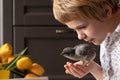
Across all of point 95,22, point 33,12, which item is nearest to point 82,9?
point 95,22

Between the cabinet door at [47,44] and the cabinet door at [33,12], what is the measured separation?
35 millimetres

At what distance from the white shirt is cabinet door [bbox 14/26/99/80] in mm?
670

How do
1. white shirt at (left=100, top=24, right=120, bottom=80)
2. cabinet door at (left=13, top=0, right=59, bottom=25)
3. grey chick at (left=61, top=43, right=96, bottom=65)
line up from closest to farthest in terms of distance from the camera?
grey chick at (left=61, top=43, right=96, bottom=65) → white shirt at (left=100, top=24, right=120, bottom=80) → cabinet door at (left=13, top=0, right=59, bottom=25)

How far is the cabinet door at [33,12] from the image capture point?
1914 mm

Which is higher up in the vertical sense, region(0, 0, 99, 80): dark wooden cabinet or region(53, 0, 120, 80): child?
region(53, 0, 120, 80): child

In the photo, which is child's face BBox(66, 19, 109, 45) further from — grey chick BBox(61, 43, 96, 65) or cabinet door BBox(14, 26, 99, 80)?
cabinet door BBox(14, 26, 99, 80)

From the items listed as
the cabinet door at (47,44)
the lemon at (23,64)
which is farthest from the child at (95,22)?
the cabinet door at (47,44)

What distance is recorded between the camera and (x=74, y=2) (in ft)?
3.55

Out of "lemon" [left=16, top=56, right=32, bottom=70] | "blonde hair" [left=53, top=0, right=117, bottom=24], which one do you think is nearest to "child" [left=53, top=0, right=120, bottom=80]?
"blonde hair" [left=53, top=0, right=117, bottom=24]

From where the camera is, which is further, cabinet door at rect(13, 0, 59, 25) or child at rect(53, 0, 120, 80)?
cabinet door at rect(13, 0, 59, 25)

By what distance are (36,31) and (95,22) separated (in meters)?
0.85

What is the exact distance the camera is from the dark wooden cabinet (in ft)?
6.30

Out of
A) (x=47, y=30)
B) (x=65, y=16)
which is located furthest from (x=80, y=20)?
(x=47, y=30)

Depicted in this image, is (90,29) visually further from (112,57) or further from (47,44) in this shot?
(47,44)
